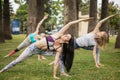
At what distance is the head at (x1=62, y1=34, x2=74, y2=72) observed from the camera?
929 cm

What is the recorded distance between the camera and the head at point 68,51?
9.29m

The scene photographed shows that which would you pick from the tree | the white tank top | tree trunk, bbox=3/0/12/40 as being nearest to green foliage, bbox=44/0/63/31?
the tree

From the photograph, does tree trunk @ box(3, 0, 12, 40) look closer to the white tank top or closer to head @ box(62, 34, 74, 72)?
the white tank top

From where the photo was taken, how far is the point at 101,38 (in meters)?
10.8

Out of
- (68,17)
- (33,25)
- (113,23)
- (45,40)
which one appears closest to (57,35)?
(45,40)

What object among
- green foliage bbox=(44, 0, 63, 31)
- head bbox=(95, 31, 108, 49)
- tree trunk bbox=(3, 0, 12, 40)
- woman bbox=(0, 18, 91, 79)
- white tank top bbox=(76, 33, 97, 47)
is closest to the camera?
woman bbox=(0, 18, 91, 79)

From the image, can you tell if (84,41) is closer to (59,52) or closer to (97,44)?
(97,44)

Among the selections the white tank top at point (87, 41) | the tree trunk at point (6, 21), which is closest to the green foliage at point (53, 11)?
the tree trunk at point (6, 21)

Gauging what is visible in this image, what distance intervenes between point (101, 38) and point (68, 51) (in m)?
1.68

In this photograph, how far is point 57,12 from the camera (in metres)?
79.1

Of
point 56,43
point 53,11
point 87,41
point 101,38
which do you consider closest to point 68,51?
point 56,43

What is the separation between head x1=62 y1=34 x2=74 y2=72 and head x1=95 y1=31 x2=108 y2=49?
1.49 m

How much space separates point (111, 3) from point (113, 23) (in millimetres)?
3642

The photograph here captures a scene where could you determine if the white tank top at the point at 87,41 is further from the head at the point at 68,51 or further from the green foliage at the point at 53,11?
the green foliage at the point at 53,11
